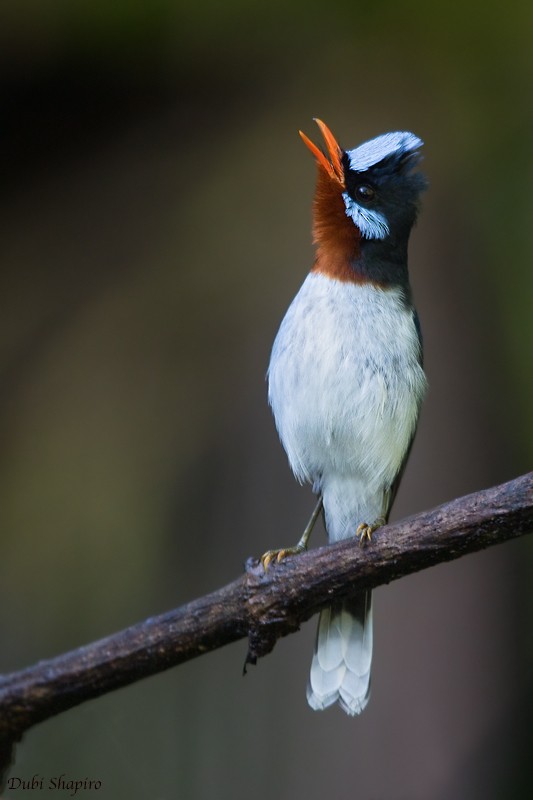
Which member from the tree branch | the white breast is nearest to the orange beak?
the white breast

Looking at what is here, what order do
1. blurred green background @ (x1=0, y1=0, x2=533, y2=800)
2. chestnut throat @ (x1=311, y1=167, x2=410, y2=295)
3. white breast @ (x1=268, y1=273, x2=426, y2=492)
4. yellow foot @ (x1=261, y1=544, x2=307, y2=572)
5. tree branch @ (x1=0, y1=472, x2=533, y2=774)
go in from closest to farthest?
1. tree branch @ (x1=0, y1=472, x2=533, y2=774)
2. yellow foot @ (x1=261, y1=544, x2=307, y2=572)
3. white breast @ (x1=268, y1=273, x2=426, y2=492)
4. chestnut throat @ (x1=311, y1=167, x2=410, y2=295)
5. blurred green background @ (x1=0, y1=0, x2=533, y2=800)

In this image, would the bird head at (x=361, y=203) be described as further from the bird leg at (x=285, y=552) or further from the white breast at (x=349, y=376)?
the bird leg at (x=285, y=552)

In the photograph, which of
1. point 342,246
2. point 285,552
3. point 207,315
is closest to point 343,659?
point 285,552

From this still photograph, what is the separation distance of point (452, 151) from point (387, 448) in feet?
7.17

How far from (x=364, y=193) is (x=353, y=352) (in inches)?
21.6

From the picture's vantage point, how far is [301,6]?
4656 millimetres

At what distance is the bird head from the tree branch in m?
1.08

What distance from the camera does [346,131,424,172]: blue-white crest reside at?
2.96 meters

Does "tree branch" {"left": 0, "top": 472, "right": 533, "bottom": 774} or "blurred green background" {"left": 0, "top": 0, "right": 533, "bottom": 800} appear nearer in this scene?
"tree branch" {"left": 0, "top": 472, "right": 533, "bottom": 774}

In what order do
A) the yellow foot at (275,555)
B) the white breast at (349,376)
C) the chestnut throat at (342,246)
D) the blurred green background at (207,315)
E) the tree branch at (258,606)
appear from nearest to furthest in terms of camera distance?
the tree branch at (258,606)
the yellow foot at (275,555)
the white breast at (349,376)
the chestnut throat at (342,246)
the blurred green background at (207,315)

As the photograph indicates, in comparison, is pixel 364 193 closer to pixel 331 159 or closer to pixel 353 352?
pixel 331 159

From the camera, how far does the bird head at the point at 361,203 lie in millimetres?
2961

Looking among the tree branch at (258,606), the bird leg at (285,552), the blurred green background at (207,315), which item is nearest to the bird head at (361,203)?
the bird leg at (285,552)

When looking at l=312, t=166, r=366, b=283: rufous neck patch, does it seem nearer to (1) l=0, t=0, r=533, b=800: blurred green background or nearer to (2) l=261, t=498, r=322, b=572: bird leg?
(2) l=261, t=498, r=322, b=572: bird leg
